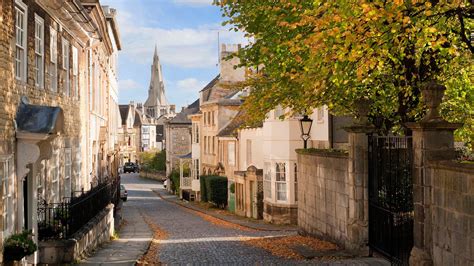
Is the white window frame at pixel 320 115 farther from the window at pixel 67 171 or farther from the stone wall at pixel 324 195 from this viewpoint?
the window at pixel 67 171

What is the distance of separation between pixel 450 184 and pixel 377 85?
21.1 feet

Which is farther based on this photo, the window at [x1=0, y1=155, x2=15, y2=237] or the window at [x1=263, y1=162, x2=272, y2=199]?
the window at [x1=263, y1=162, x2=272, y2=199]

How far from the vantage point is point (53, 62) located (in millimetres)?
16531

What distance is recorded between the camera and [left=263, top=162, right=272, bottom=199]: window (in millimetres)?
30109

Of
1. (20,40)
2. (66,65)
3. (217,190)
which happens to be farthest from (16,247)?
(217,190)

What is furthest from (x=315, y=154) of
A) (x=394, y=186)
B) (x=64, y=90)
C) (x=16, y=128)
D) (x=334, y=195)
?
(x=16, y=128)

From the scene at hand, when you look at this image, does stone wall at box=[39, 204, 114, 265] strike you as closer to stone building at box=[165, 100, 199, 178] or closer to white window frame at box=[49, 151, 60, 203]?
white window frame at box=[49, 151, 60, 203]

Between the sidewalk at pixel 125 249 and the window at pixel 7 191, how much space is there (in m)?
3.29

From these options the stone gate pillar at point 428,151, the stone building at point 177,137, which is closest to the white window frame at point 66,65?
the stone gate pillar at point 428,151

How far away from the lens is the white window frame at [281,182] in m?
29.0

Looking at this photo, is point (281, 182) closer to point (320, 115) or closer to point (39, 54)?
point (320, 115)

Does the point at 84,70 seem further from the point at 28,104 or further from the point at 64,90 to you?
the point at 28,104

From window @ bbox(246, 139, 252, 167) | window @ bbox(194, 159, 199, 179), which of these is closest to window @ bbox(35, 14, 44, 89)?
window @ bbox(246, 139, 252, 167)

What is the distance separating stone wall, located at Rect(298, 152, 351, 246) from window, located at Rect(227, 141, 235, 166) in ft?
74.9
